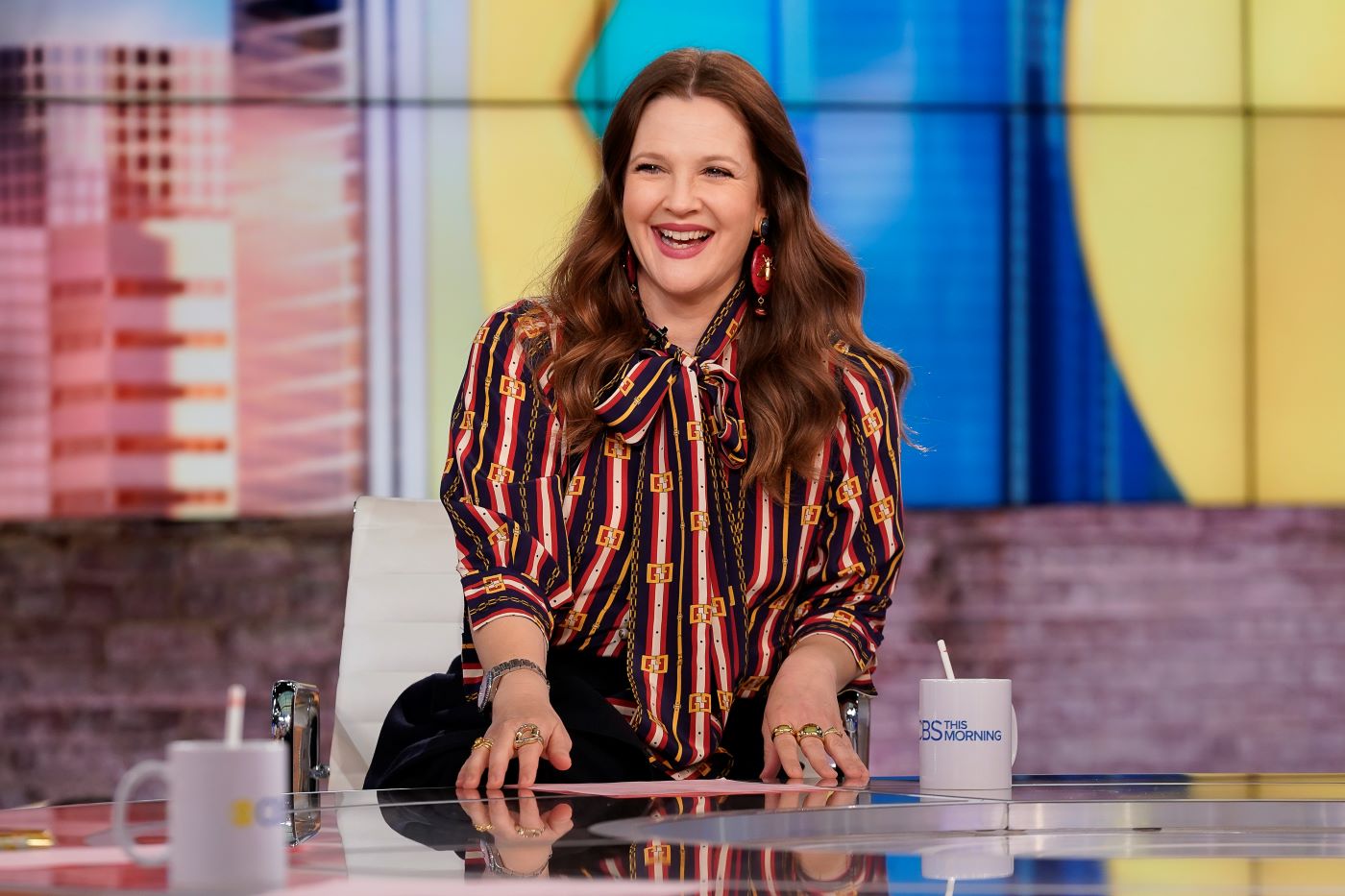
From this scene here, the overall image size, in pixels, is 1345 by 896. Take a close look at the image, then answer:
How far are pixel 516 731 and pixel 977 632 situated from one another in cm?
292

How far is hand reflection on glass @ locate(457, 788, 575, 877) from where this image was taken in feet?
2.86

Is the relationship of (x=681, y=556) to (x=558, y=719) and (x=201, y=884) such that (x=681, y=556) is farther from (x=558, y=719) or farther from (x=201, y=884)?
(x=201, y=884)

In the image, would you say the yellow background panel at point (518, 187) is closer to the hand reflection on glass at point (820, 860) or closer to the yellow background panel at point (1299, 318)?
the yellow background panel at point (1299, 318)

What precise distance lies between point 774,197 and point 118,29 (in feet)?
8.90

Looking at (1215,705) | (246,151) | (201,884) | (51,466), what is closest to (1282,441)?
(1215,705)

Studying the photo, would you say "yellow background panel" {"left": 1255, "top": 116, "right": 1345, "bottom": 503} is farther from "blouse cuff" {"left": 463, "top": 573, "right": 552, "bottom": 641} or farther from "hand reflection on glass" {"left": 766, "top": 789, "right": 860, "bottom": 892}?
"hand reflection on glass" {"left": 766, "top": 789, "right": 860, "bottom": 892}

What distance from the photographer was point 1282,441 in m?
4.21

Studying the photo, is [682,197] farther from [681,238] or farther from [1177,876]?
[1177,876]

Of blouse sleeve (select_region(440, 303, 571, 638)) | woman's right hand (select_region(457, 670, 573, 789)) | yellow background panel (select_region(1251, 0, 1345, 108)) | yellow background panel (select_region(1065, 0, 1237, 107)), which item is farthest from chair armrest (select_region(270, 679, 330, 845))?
yellow background panel (select_region(1251, 0, 1345, 108))

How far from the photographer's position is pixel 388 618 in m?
2.16

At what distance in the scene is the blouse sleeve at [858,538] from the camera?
1840 mm

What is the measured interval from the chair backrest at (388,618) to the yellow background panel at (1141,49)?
8.65 feet

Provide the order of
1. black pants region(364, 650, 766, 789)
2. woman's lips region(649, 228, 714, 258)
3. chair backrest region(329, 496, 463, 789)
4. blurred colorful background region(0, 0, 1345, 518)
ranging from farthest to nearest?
blurred colorful background region(0, 0, 1345, 518), chair backrest region(329, 496, 463, 789), woman's lips region(649, 228, 714, 258), black pants region(364, 650, 766, 789)

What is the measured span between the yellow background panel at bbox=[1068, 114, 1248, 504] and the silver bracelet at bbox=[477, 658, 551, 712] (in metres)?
2.92
